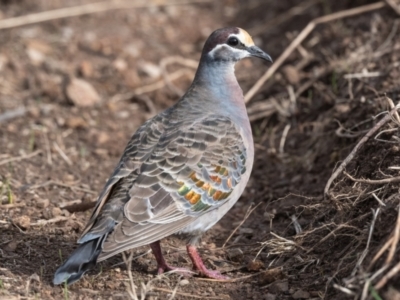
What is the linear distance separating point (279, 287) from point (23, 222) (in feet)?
5.93

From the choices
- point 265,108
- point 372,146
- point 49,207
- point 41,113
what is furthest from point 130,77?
point 372,146

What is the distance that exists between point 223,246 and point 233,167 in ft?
2.25

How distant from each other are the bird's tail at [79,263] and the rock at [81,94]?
3.82 m

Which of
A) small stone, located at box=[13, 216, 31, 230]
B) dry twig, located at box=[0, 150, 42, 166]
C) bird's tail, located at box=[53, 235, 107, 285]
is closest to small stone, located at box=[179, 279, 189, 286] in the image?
bird's tail, located at box=[53, 235, 107, 285]

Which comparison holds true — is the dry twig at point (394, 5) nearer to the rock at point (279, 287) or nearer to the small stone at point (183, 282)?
the rock at point (279, 287)

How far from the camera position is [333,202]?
198 inches

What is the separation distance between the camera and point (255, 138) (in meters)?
7.36

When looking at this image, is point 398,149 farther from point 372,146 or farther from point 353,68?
point 353,68

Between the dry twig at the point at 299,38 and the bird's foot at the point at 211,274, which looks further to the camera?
the dry twig at the point at 299,38

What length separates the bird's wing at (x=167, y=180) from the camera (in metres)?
4.52

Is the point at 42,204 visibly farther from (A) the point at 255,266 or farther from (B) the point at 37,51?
(B) the point at 37,51

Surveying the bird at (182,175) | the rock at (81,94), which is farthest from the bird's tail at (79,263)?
the rock at (81,94)

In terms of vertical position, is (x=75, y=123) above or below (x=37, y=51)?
below

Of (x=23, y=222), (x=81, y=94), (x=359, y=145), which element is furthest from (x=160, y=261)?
(x=81, y=94)
